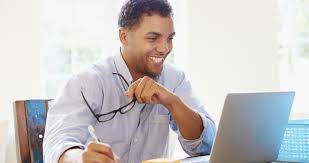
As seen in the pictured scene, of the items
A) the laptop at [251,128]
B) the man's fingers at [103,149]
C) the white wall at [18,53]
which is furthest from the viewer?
the white wall at [18,53]

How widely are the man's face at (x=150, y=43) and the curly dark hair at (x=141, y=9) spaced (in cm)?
2

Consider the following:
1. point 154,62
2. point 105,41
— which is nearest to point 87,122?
point 154,62

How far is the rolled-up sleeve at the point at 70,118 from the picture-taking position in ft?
4.53

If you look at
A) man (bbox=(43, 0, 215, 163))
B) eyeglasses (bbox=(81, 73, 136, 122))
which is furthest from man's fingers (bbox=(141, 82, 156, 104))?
eyeglasses (bbox=(81, 73, 136, 122))

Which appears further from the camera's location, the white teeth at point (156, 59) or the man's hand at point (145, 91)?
the white teeth at point (156, 59)

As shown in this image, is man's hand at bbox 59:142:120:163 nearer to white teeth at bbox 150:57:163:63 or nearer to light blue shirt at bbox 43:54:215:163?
light blue shirt at bbox 43:54:215:163

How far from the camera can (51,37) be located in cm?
345

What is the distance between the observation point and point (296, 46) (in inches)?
141

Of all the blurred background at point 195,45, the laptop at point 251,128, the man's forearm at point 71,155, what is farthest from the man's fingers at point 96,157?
the blurred background at point 195,45

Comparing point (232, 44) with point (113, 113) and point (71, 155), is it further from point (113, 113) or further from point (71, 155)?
point (71, 155)

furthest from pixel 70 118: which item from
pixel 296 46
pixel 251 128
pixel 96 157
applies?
pixel 296 46

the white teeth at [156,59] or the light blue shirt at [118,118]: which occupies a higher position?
the white teeth at [156,59]

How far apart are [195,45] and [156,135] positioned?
5.68 feet

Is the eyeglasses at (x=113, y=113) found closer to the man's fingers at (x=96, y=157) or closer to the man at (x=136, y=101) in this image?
the man at (x=136, y=101)
